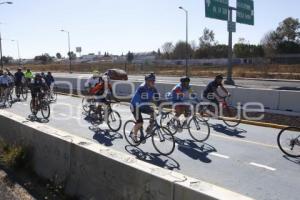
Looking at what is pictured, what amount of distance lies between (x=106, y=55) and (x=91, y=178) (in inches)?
7504

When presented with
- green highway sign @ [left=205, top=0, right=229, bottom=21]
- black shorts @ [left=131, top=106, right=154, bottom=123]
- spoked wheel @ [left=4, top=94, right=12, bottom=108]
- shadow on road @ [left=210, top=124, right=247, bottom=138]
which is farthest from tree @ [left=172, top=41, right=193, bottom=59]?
black shorts @ [left=131, top=106, right=154, bottom=123]

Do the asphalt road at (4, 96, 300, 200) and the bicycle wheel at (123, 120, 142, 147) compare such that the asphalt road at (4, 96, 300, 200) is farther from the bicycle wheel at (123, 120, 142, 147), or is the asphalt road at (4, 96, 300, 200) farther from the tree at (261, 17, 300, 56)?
the tree at (261, 17, 300, 56)

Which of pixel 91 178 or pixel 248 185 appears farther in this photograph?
pixel 248 185

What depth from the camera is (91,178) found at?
5.89m

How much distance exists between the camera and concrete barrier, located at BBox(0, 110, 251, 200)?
4.30 metres

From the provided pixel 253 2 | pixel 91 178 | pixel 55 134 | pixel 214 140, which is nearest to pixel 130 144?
pixel 214 140

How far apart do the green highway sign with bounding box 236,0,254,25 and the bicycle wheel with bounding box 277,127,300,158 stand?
777 inches

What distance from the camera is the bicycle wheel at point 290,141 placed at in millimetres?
9367

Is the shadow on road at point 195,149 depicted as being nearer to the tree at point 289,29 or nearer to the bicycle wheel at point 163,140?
the bicycle wheel at point 163,140

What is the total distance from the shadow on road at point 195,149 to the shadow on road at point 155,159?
648mm

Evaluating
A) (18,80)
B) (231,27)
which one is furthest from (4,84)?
(231,27)

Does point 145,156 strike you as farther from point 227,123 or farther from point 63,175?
point 227,123

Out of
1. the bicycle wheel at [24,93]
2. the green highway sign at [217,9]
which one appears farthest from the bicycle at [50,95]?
the green highway sign at [217,9]

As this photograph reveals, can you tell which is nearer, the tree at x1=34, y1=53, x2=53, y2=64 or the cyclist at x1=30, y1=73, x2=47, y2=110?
the cyclist at x1=30, y1=73, x2=47, y2=110
